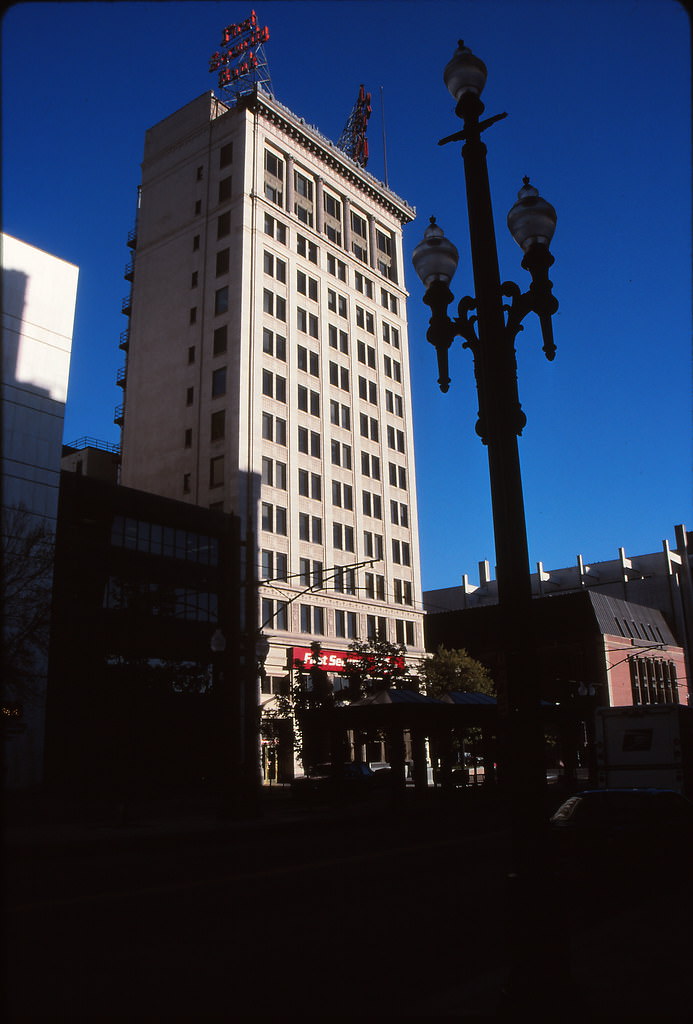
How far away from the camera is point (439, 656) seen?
5888 centimetres

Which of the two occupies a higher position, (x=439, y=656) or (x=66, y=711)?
(x=439, y=656)

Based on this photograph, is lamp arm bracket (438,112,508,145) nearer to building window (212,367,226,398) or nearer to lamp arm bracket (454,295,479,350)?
lamp arm bracket (454,295,479,350)

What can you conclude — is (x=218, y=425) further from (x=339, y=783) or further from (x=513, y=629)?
(x=513, y=629)

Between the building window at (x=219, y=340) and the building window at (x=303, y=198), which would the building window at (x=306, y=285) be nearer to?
the building window at (x=303, y=198)

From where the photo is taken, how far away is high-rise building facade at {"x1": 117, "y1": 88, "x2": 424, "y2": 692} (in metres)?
56.2

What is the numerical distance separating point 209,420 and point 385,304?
2519cm

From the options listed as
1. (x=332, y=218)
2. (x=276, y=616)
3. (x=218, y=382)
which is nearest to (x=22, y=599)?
(x=276, y=616)

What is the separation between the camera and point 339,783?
3225 centimetres

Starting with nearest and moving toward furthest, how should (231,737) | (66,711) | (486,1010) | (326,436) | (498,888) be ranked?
(486,1010) → (498,888) → (231,737) → (66,711) → (326,436)

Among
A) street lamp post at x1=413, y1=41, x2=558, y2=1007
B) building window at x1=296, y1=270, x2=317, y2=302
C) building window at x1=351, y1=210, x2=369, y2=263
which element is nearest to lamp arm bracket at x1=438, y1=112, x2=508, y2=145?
street lamp post at x1=413, y1=41, x2=558, y2=1007

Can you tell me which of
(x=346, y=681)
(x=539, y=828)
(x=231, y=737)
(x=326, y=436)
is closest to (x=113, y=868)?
(x=539, y=828)

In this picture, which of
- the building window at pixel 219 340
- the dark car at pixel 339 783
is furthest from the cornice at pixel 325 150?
the dark car at pixel 339 783

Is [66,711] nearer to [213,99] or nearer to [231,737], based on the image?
[231,737]

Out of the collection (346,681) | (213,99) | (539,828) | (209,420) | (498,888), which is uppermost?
(213,99)
